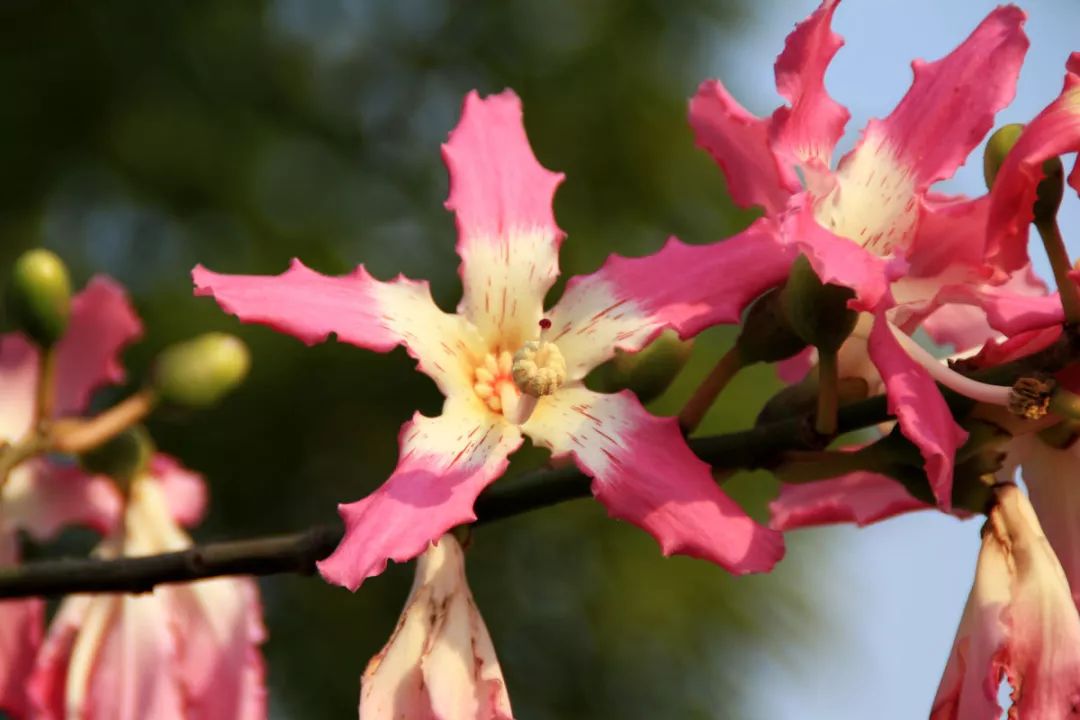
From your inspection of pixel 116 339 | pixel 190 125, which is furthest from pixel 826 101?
Result: pixel 190 125

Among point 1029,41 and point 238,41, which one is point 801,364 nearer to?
point 1029,41

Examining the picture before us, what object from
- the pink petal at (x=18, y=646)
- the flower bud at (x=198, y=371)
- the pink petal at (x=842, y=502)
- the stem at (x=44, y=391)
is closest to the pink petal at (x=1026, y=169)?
the pink petal at (x=842, y=502)

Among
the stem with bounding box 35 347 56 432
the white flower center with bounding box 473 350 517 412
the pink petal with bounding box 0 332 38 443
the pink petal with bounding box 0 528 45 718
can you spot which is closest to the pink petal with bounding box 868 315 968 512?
the white flower center with bounding box 473 350 517 412

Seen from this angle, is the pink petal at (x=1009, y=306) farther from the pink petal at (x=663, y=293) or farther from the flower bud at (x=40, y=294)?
the flower bud at (x=40, y=294)

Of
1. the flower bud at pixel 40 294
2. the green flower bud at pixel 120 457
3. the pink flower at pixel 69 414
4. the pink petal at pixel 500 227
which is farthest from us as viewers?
the pink flower at pixel 69 414

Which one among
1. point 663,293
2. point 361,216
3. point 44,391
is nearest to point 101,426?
point 44,391

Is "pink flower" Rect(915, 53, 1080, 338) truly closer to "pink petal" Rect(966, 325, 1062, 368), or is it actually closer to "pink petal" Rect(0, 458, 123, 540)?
"pink petal" Rect(966, 325, 1062, 368)
